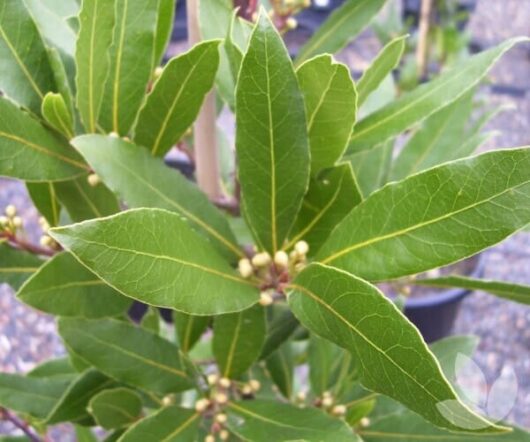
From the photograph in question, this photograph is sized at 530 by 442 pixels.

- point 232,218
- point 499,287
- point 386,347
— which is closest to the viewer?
point 386,347

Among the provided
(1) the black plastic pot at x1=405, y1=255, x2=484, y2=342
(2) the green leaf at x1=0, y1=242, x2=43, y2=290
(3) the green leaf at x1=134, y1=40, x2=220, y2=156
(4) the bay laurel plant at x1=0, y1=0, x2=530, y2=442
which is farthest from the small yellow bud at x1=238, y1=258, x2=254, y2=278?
(1) the black plastic pot at x1=405, y1=255, x2=484, y2=342

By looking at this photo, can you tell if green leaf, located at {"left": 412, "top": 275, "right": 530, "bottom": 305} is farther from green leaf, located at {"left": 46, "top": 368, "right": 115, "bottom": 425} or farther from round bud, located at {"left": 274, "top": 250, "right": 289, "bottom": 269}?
green leaf, located at {"left": 46, "top": 368, "right": 115, "bottom": 425}

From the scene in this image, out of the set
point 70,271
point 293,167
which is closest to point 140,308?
point 70,271

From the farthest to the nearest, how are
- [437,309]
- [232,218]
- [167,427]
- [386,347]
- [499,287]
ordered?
[437,309] < [232,218] < [167,427] < [499,287] < [386,347]

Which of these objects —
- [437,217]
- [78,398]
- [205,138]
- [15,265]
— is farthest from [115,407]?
[437,217]

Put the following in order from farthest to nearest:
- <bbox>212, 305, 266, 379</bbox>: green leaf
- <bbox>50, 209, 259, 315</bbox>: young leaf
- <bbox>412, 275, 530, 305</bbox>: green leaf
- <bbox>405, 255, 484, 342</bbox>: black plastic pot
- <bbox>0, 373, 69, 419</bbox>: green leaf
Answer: <bbox>405, 255, 484, 342</bbox>: black plastic pot → <bbox>0, 373, 69, 419</bbox>: green leaf → <bbox>212, 305, 266, 379</bbox>: green leaf → <bbox>412, 275, 530, 305</bbox>: green leaf → <bbox>50, 209, 259, 315</bbox>: young leaf

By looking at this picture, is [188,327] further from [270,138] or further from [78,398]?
[270,138]

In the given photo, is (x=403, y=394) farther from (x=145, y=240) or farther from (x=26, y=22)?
(x=26, y=22)
